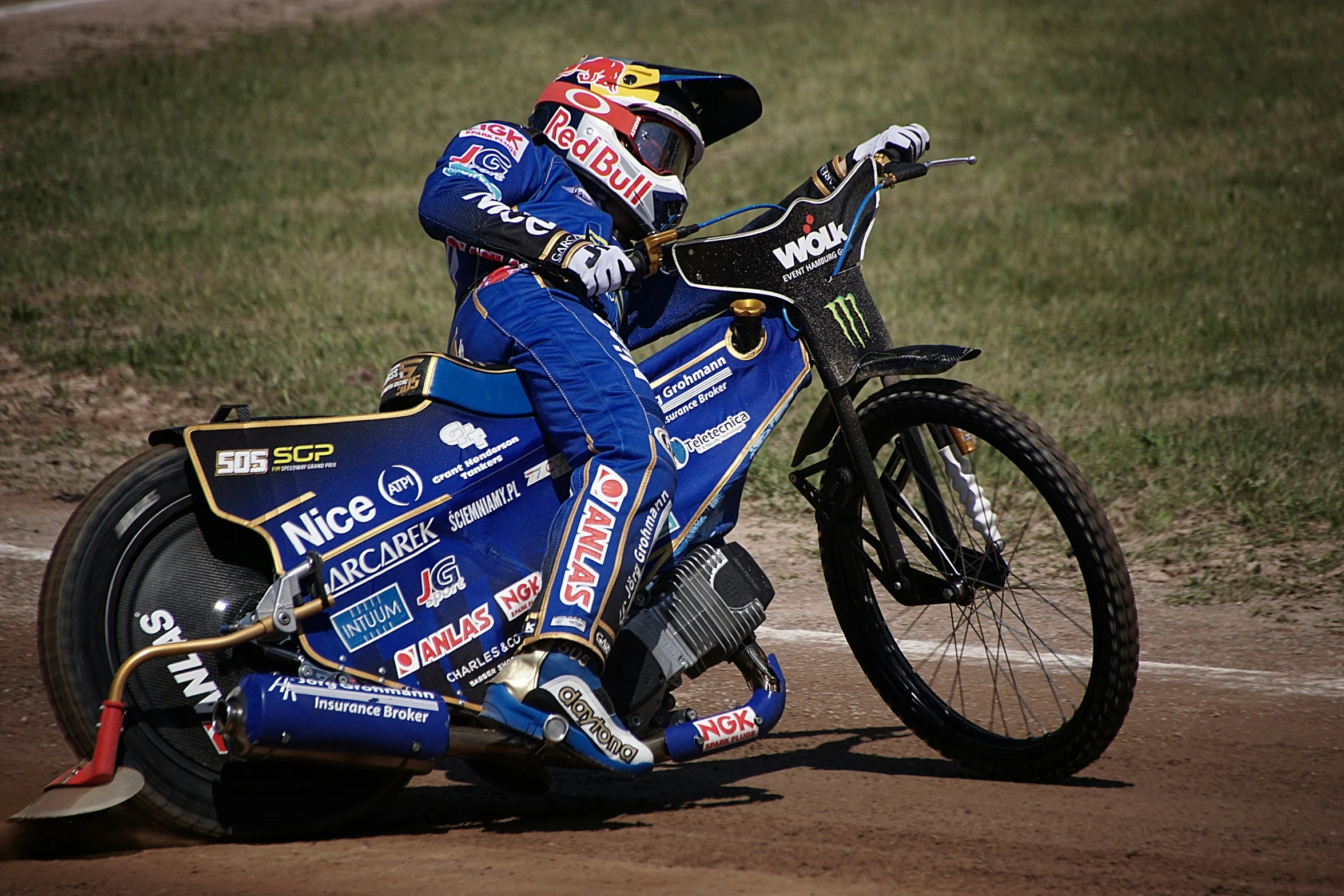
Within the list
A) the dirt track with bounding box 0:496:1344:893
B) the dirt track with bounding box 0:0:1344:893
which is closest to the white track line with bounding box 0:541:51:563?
the dirt track with bounding box 0:0:1344:893

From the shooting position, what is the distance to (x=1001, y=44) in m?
17.1

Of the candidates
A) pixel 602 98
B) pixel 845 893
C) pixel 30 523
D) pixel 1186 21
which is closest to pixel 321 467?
pixel 602 98

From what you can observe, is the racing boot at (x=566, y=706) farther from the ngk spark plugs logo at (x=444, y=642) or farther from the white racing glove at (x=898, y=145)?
the white racing glove at (x=898, y=145)

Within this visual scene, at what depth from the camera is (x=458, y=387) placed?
3588 millimetres

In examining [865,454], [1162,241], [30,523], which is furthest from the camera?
[1162,241]

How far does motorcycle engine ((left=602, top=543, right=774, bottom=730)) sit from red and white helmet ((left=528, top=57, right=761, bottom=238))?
114 centimetres

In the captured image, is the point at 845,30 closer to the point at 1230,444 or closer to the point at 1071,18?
the point at 1071,18

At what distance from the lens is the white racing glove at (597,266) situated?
11.8ft

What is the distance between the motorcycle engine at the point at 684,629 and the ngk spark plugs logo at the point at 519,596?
0.88 feet

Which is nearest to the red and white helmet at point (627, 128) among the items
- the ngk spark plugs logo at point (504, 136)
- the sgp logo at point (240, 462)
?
the ngk spark plugs logo at point (504, 136)

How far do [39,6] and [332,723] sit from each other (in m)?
21.5

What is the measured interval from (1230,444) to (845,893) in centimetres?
478

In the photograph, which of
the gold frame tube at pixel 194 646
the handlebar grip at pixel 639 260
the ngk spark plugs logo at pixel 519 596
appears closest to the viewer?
the gold frame tube at pixel 194 646

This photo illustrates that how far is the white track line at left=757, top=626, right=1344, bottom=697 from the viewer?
15.1 feet
